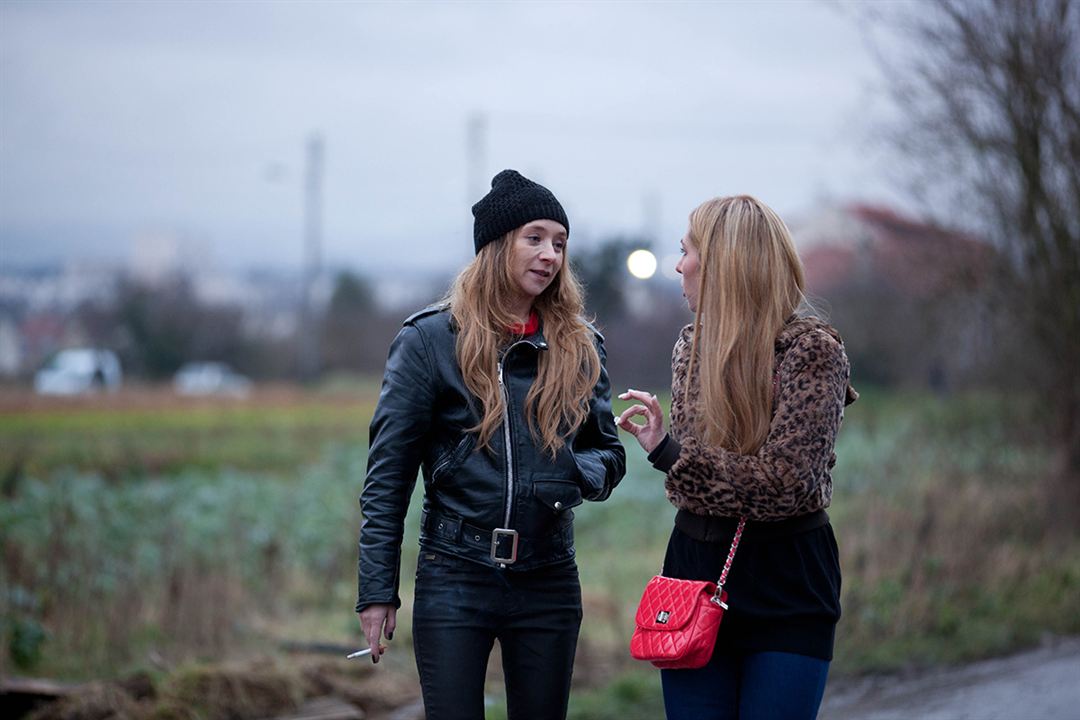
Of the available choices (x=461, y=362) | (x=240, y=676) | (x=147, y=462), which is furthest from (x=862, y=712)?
(x=147, y=462)

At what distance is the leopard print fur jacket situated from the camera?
3270mm

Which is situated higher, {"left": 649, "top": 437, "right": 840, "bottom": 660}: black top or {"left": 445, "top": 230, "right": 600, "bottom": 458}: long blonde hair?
{"left": 445, "top": 230, "right": 600, "bottom": 458}: long blonde hair

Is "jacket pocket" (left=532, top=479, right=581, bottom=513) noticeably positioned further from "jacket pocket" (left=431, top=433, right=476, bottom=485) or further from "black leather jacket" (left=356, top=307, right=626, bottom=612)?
"jacket pocket" (left=431, top=433, right=476, bottom=485)

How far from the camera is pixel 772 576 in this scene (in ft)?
11.0

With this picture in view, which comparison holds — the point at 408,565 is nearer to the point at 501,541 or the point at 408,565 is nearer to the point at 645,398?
the point at 501,541

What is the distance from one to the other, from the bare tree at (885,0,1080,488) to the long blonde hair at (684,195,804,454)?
26.8 ft

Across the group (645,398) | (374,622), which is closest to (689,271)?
(645,398)

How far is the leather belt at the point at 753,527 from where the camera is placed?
11.2 feet

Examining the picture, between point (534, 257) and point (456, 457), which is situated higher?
point (534, 257)

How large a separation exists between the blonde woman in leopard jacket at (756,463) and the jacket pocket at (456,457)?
500mm

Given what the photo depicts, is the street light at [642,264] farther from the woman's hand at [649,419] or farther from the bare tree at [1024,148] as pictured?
the bare tree at [1024,148]

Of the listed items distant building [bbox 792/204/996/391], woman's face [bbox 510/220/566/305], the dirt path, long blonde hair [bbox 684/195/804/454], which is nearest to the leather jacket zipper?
woman's face [bbox 510/220/566/305]

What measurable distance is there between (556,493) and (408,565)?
7670 mm

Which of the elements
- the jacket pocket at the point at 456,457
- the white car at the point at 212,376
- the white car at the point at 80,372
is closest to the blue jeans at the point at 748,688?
the jacket pocket at the point at 456,457
